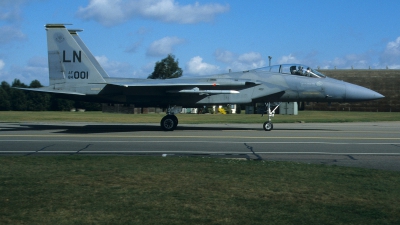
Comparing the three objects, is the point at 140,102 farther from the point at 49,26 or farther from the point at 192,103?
the point at 49,26

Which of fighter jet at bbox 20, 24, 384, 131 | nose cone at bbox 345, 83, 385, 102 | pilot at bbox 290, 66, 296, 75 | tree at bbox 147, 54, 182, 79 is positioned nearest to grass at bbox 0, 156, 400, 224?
fighter jet at bbox 20, 24, 384, 131

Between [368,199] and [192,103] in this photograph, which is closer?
[368,199]

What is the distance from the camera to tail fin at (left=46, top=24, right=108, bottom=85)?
21531 mm

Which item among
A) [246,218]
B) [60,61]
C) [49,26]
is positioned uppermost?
[49,26]

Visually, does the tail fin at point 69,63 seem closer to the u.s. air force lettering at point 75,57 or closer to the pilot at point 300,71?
the u.s. air force lettering at point 75,57

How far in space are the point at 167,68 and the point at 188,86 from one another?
5886 centimetres

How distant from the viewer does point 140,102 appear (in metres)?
22.1

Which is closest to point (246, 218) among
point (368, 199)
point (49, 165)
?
point (368, 199)

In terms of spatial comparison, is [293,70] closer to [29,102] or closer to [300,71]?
[300,71]

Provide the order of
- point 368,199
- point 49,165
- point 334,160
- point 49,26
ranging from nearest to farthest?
point 368,199, point 49,165, point 334,160, point 49,26

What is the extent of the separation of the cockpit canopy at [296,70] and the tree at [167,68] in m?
57.1

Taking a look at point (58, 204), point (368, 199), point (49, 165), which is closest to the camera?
point (58, 204)

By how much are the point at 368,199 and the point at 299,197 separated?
101 cm

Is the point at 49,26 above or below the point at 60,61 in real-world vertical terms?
above
